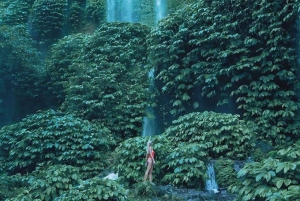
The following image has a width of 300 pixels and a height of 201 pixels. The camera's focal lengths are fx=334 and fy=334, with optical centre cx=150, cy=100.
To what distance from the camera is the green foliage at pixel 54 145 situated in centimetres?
1139

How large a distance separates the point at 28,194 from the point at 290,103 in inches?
355

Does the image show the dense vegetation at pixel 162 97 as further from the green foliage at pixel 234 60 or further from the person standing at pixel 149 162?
the person standing at pixel 149 162

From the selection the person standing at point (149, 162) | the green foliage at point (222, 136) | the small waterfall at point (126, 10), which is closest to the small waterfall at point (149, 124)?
the green foliage at point (222, 136)

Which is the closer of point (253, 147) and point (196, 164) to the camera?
point (196, 164)

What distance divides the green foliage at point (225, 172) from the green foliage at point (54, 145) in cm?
408

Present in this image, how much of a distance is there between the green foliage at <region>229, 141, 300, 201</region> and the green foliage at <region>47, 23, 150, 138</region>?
879cm

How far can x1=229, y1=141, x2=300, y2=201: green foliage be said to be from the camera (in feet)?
15.4

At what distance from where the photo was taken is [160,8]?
73.4 feet

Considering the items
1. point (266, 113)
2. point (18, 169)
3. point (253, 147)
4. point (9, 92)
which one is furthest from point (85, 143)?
point (9, 92)

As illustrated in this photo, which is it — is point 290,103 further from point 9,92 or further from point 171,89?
point 9,92

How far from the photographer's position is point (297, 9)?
38.5ft

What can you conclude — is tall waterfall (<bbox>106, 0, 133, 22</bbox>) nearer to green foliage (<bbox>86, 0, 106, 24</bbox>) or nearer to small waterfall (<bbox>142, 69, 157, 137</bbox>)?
green foliage (<bbox>86, 0, 106, 24</bbox>)

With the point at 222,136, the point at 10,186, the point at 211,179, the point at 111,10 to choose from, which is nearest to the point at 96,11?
the point at 111,10

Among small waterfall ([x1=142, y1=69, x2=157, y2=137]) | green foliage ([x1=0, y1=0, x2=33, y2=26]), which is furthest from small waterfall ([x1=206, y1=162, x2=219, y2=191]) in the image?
green foliage ([x1=0, y1=0, x2=33, y2=26])
